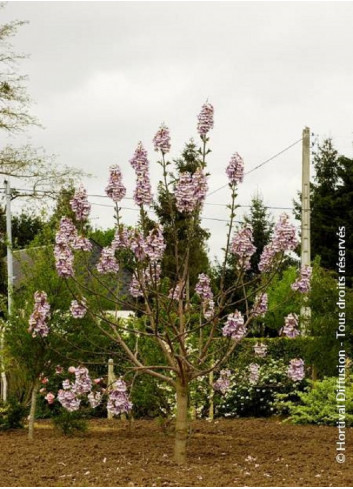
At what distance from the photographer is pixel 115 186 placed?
812 centimetres

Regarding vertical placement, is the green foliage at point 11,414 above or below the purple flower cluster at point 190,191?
below

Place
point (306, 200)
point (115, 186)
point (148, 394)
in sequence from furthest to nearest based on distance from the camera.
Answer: point (306, 200), point (148, 394), point (115, 186)

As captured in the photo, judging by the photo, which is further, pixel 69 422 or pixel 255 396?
pixel 255 396

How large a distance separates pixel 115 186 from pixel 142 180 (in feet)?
1.13

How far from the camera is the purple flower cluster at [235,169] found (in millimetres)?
7961

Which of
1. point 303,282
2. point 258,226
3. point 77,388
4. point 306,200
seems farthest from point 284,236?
point 258,226

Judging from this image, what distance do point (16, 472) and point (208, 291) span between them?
104 inches

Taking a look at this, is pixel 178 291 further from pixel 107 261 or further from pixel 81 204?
pixel 81 204

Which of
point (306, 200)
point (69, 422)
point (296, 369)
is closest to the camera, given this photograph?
point (296, 369)

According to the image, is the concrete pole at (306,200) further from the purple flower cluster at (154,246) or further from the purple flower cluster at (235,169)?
the purple flower cluster at (154,246)

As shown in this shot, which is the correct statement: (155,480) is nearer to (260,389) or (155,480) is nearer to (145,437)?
(145,437)

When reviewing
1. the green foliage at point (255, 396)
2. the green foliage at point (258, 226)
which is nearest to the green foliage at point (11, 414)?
the green foliage at point (255, 396)

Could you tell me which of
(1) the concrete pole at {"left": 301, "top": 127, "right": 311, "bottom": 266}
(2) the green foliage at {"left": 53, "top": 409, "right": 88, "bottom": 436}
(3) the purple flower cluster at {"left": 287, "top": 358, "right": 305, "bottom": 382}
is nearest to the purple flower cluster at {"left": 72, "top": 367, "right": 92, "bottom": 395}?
(3) the purple flower cluster at {"left": 287, "top": 358, "right": 305, "bottom": 382}

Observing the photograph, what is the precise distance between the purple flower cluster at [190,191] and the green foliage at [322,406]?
6141 mm
